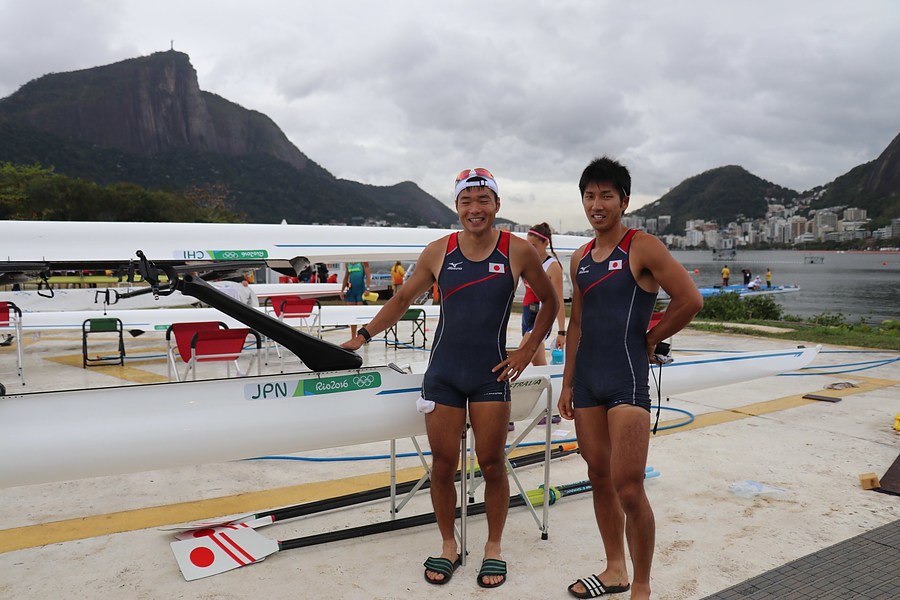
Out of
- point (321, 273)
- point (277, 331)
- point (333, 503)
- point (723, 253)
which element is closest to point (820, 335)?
point (333, 503)

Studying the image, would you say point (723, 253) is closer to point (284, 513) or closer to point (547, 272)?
point (547, 272)

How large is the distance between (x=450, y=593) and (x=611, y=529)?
31.9 inches

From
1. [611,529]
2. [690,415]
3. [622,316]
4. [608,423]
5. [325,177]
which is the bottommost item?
[690,415]

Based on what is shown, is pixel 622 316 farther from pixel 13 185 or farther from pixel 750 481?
pixel 13 185

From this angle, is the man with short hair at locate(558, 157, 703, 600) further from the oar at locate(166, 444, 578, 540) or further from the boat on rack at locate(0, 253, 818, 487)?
the oar at locate(166, 444, 578, 540)

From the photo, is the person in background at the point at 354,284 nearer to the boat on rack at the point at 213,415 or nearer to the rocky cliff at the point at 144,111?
the boat on rack at the point at 213,415

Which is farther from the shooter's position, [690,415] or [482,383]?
[690,415]

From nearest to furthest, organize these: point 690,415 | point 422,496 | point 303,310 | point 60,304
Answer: point 422,496
point 690,415
point 303,310
point 60,304

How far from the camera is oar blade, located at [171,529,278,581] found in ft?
9.59

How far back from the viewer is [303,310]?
29.2 ft

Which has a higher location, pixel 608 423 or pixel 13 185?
pixel 13 185

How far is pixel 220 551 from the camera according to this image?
3.07 meters

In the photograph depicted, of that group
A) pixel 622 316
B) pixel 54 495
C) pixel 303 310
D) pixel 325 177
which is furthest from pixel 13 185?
pixel 325 177

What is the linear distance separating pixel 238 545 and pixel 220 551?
94 millimetres
